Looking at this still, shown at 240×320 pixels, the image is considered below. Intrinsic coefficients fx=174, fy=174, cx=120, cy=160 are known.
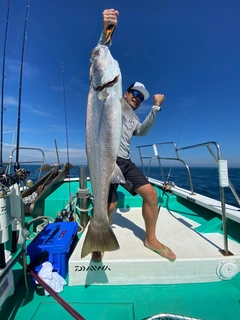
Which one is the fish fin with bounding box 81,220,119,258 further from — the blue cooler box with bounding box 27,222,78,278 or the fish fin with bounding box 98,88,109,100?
the fish fin with bounding box 98,88,109,100

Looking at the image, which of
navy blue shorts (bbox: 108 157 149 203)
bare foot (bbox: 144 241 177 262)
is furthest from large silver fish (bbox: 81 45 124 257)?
bare foot (bbox: 144 241 177 262)

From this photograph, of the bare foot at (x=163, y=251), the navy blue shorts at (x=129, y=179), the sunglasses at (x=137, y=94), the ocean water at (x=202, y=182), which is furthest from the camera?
the ocean water at (x=202, y=182)

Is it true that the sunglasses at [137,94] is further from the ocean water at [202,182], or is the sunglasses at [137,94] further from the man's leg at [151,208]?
the ocean water at [202,182]

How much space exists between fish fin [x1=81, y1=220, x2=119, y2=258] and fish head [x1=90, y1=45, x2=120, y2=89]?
4.65ft

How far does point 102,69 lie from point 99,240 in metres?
1.73

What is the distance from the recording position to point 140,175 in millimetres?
2416

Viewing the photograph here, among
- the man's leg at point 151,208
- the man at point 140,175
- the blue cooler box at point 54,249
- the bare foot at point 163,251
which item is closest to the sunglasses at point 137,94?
the man at point 140,175

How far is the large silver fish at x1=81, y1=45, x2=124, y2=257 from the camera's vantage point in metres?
1.68

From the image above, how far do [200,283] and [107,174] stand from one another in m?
1.83

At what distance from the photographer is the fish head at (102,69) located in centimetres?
169

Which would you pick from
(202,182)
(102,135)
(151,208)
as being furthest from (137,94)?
(202,182)

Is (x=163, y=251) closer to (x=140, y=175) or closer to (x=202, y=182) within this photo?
(x=140, y=175)

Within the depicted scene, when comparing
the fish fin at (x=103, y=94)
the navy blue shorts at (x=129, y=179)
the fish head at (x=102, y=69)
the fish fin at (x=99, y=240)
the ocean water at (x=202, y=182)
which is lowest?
Answer: the ocean water at (x=202, y=182)

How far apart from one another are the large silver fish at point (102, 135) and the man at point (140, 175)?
492 mm
